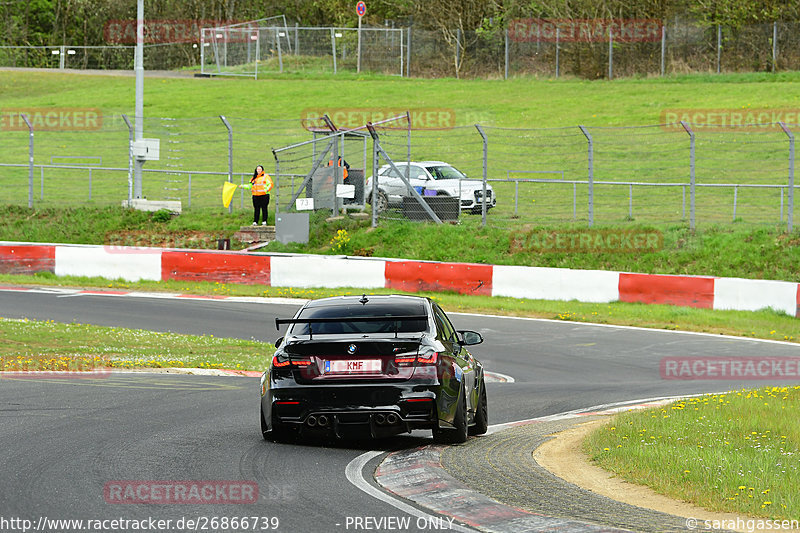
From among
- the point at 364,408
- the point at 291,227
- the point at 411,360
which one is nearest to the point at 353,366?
the point at 364,408

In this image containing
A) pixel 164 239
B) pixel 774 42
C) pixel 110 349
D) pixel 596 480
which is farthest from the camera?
pixel 774 42

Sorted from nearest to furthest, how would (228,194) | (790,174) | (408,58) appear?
(790,174) → (228,194) → (408,58)

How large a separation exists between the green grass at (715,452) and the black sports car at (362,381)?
136 cm

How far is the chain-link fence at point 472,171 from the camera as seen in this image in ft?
96.5

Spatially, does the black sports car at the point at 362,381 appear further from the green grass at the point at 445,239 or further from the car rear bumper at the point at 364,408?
the green grass at the point at 445,239

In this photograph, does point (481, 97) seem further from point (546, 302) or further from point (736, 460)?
point (736, 460)

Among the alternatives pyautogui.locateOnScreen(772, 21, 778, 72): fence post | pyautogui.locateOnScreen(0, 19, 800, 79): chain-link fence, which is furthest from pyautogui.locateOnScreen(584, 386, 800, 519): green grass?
pyautogui.locateOnScreen(0, 19, 800, 79): chain-link fence

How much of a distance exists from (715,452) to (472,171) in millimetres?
28862

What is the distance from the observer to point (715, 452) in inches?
341

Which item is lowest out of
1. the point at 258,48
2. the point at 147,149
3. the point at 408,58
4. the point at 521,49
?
the point at 147,149

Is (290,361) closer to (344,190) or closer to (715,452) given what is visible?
(715,452)

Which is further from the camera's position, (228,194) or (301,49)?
(301,49)

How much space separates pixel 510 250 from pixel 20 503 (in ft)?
68.5

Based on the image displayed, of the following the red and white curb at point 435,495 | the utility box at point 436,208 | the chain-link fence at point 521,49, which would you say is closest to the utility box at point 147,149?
the utility box at point 436,208
